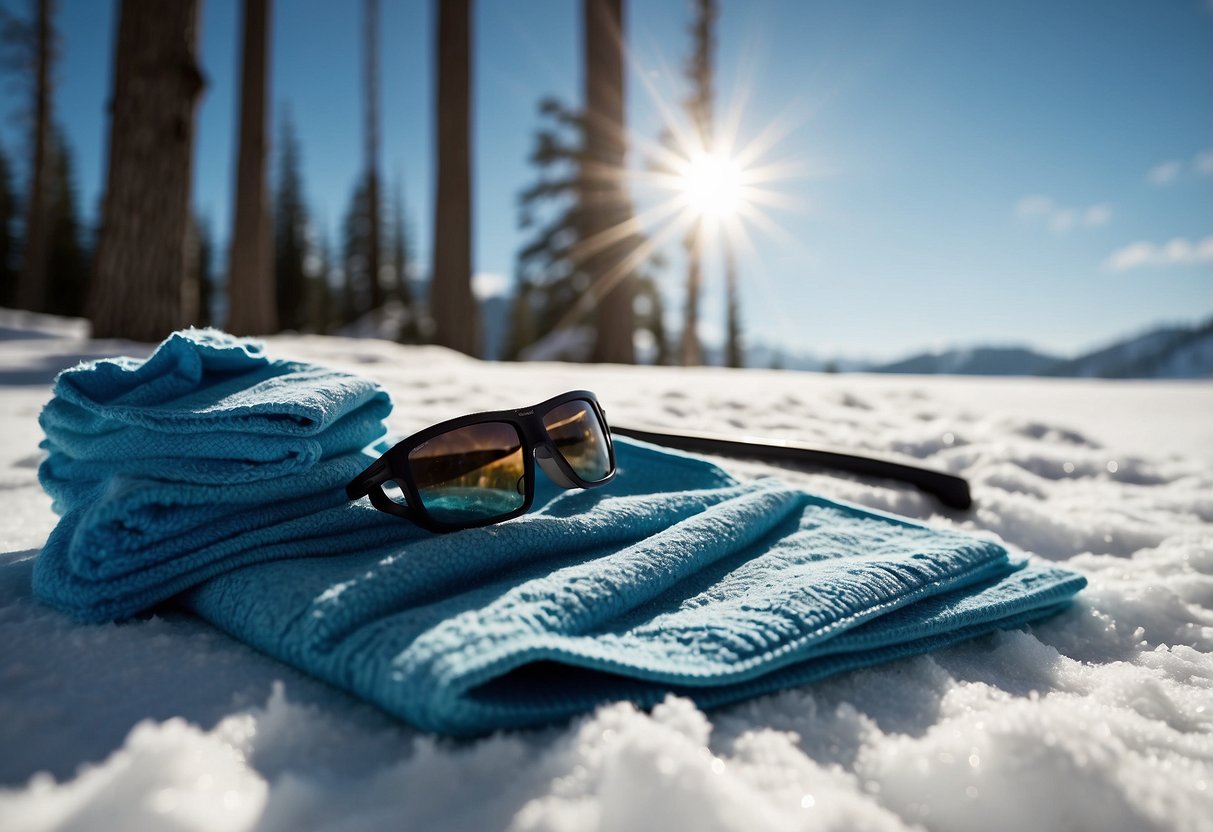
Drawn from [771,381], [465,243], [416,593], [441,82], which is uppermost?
[441,82]

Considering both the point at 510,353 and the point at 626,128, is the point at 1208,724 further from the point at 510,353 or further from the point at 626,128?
the point at 510,353

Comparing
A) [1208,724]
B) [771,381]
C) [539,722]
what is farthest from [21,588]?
[771,381]

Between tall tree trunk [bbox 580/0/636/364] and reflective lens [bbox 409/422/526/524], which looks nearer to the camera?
reflective lens [bbox 409/422/526/524]

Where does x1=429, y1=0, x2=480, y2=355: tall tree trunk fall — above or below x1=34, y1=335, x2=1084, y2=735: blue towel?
above

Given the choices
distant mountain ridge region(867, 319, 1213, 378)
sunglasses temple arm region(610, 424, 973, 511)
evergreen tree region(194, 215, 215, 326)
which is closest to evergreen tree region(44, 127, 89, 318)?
evergreen tree region(194, 215, 215, 326)

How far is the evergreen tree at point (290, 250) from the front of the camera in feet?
73.3

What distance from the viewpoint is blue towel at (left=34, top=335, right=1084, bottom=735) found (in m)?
0.57

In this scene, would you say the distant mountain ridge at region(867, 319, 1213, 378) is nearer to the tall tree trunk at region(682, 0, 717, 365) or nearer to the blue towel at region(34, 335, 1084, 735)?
the tall tree trunk at region(682, 0, 717, 365)

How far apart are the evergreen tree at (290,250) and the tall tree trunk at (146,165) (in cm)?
1933

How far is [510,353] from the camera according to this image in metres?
18.4

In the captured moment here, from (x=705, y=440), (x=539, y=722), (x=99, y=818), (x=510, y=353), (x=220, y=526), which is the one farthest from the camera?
(x=510, y=353)

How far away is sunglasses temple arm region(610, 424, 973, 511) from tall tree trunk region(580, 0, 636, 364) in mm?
5006

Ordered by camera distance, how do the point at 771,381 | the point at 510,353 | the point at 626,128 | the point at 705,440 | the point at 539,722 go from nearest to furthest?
the point at 539,722 < the point at 705,440 < the point at 771,381 < the point at 626,128 < the point at 510,353

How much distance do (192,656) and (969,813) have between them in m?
0.70
